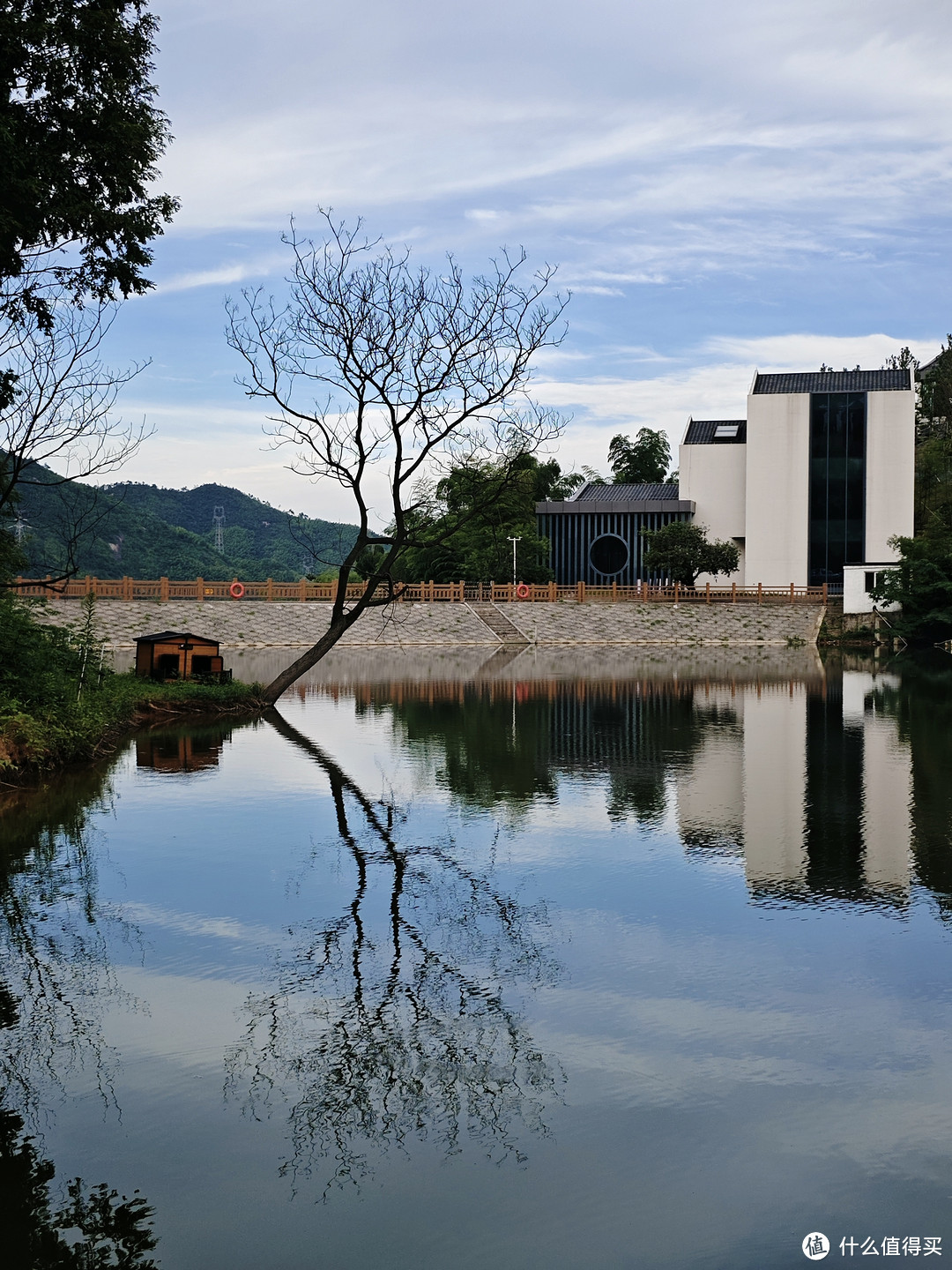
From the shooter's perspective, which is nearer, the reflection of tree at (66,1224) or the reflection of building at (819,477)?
the reflection of tree at (66,1224)

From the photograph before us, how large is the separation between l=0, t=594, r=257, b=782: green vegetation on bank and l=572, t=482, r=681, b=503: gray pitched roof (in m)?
44.2

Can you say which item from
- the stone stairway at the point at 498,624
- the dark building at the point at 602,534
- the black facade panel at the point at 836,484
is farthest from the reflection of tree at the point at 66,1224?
the dark building at the point at 602,534

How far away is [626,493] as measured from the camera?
64.9m

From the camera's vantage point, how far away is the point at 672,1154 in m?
4.71

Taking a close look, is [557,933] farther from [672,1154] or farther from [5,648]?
[5,648]

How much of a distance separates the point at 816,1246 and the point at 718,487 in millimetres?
58839

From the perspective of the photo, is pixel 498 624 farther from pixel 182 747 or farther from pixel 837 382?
pixel 182 747

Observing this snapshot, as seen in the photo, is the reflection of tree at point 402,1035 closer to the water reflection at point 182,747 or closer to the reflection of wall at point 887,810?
the reflection of wall at point 887,810

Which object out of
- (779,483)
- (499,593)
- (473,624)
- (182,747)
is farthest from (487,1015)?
(779,483)

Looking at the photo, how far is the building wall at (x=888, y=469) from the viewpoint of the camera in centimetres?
5569

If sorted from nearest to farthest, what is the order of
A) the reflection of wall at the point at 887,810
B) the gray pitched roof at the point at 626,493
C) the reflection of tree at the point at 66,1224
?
1. the reflection of tree at the point at 66,1224
2. the reflection of wall at the point at 887,810
3. the gray pitched roof at the point at 626,493

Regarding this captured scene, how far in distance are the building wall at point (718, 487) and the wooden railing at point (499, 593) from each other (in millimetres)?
5221

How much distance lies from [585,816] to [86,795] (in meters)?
5.28

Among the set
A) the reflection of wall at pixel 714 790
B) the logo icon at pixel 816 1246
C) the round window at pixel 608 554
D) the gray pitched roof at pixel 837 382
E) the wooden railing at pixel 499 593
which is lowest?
the logo icon at pixel 816 1246
